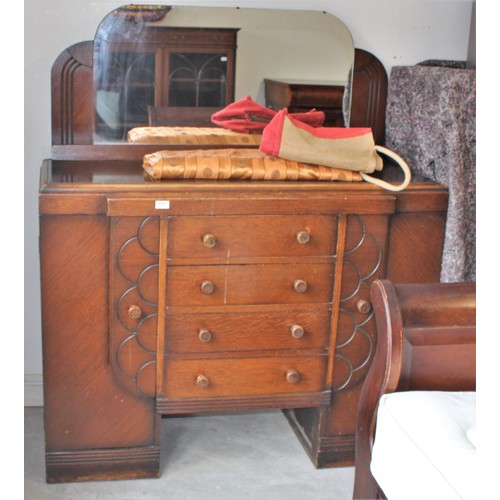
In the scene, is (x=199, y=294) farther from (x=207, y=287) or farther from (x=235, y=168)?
(x=235, y=168)

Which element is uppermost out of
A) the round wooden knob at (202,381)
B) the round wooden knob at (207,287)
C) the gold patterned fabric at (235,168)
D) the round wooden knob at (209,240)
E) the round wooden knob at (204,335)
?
the gold patterned fabric at (235,168)

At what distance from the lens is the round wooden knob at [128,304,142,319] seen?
208 centimetres

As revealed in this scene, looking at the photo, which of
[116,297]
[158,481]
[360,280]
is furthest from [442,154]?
[158,481]

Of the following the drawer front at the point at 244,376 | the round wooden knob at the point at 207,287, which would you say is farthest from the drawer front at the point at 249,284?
the drawer front at the point at 244,376

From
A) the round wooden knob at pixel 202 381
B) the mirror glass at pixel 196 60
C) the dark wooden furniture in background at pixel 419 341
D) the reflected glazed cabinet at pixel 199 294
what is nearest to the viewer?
the dark wooden furniture in background at pixel 419 341

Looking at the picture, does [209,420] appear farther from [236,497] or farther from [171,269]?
[171,269]

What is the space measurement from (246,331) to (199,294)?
179 millimetres

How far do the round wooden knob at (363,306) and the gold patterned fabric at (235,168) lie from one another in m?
0.35

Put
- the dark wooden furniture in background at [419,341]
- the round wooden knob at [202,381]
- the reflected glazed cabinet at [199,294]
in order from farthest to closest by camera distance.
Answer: the round wooden knob at [202,381], the reflected glazed cabinet at [199,294], the dark wooden furniture in background at [419,341]

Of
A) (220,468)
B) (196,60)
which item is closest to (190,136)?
(196,60)

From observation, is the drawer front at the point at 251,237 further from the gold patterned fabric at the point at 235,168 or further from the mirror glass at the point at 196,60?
the mirror glass at the point at 196,60

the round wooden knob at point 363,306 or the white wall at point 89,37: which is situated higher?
the white wall at point 89,37

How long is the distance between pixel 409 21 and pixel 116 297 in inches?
53.6

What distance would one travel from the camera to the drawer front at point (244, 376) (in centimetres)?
217
